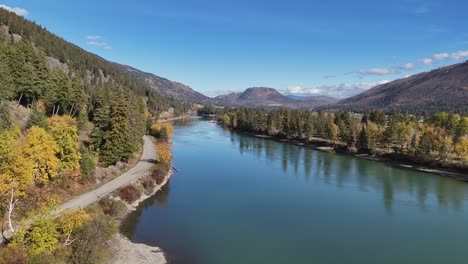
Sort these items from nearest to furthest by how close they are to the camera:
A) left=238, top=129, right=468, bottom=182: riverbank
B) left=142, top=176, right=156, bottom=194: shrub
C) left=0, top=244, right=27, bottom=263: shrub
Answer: left=0, top=244, right=27, bottom=263: shrub
left=142, top=176, right=156, bottom=194: shrub
left=238, top=129, right=468, bottom=182: riverbank

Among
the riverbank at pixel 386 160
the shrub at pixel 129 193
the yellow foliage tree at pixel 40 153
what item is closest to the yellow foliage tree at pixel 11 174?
the yellow foliage tree at pixel 40 153

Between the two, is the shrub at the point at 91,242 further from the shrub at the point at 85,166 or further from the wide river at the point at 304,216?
the shrub at the point at 85,166

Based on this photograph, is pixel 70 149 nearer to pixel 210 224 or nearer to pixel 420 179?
pixel 210 224

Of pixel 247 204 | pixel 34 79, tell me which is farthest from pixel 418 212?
pixel 34 79

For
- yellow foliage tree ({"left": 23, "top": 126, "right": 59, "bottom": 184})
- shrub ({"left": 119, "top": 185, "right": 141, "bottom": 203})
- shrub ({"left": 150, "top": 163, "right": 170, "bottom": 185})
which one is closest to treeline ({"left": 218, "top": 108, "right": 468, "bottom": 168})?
shrub ({"left": 150, "top": 163, "right": 170, "bottom": 185})

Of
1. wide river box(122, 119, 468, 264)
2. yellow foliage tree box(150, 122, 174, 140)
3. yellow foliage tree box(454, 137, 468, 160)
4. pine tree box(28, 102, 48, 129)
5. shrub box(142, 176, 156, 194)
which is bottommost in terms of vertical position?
wide river box(122, 119, 468, 264)

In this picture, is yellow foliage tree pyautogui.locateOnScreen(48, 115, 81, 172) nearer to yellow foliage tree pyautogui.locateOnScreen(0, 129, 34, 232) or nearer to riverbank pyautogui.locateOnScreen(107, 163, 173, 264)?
yellow foliage tree pyautogui.locateOnScreen(0, 129, 34, 232)

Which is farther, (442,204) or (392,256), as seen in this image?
(442,204)
